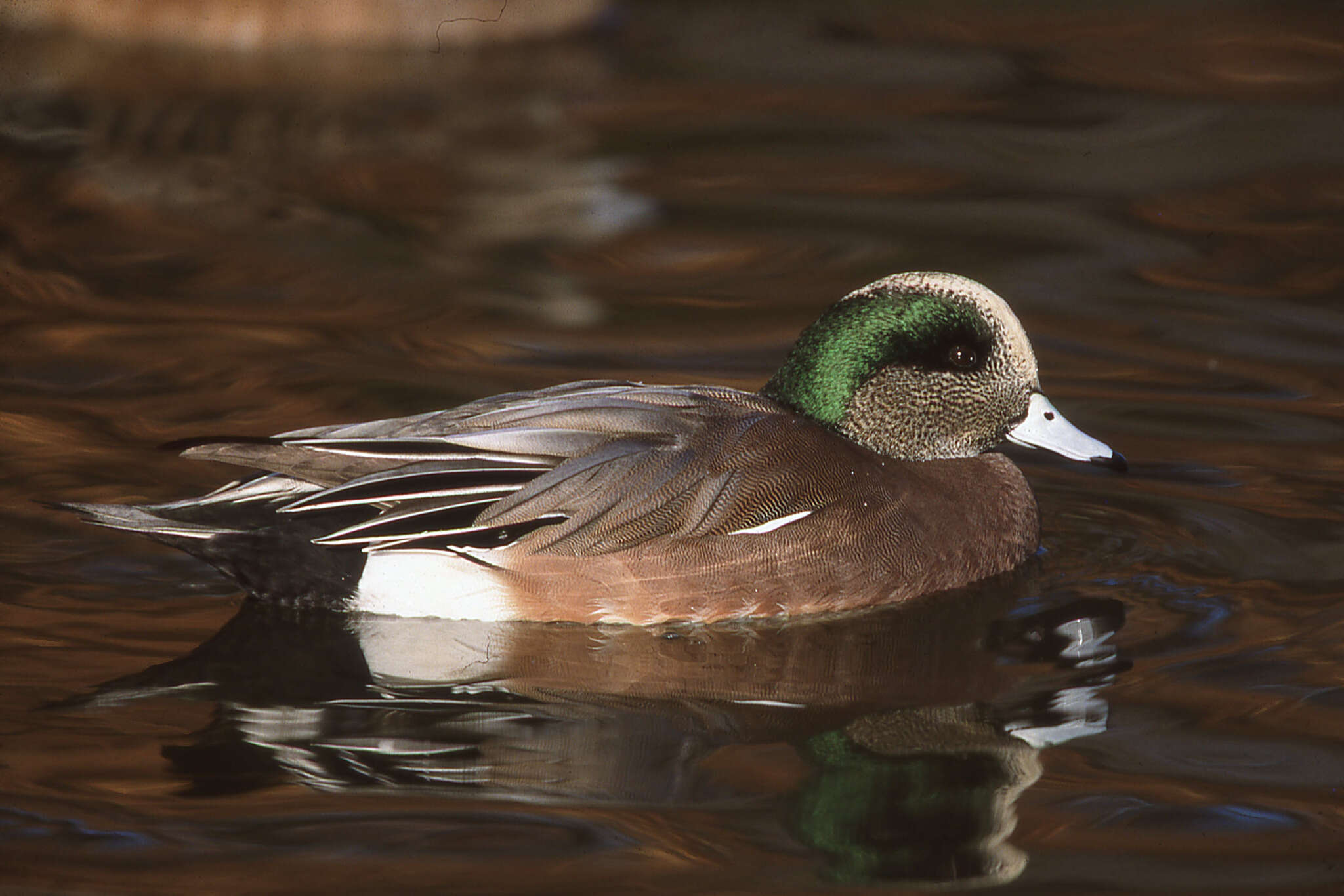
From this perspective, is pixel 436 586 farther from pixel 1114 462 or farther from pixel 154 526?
pixel 1114 462

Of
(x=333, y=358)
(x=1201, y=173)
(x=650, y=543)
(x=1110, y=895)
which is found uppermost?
(x=1201, y=173)

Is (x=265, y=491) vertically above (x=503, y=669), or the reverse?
(x=265, y=491)

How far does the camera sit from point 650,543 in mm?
4695

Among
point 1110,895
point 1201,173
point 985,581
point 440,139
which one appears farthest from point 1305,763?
point 440,139

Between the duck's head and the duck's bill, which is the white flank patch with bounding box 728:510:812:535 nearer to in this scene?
the duck's head

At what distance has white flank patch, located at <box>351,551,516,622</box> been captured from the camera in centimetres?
474

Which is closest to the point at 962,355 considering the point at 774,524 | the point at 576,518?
the point at 774,524

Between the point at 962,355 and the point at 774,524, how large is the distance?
848mm

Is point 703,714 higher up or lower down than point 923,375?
lower down

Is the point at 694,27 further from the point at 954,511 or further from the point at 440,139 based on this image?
the point at 954,511

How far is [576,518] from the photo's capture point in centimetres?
468

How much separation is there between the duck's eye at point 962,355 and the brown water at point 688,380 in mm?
654

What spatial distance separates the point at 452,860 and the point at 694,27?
8.45 metres

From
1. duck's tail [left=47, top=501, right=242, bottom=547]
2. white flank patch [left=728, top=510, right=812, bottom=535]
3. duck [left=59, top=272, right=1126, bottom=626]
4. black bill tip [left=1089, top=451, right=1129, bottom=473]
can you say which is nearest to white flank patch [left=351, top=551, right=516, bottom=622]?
duck [left=59, top=272, right=1126, bottom=626]
